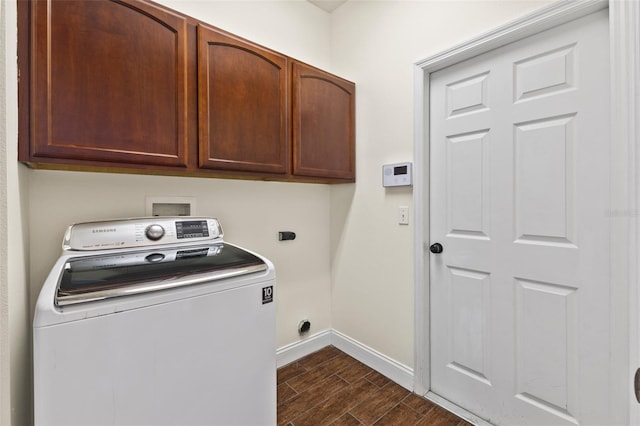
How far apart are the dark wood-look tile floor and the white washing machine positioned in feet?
1.87

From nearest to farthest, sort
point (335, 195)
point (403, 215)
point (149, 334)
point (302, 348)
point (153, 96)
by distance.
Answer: point (149, 334), point (153, 96), point (403, 215), point (302, 348), point (335, 195)

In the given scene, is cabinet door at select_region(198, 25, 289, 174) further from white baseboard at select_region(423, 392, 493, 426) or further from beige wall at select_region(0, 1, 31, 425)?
white baseboard at select_region(423, 392, 493, 426)

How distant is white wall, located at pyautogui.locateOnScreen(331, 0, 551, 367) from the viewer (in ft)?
5.84

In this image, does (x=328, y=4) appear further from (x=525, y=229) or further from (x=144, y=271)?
(x=144, y=271)

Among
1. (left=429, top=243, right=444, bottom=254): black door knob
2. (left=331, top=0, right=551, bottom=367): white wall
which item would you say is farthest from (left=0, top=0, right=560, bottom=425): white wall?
(left=429, top=243, right=444, bottom=254): black door knob

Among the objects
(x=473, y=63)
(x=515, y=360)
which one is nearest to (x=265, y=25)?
(x=473, y=63)

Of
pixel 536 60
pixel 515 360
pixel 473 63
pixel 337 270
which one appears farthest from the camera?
pixel 337 270

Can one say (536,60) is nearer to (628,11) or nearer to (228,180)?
(628,11)

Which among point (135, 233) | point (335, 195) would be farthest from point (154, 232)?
point (335, 195)

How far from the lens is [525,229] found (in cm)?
144

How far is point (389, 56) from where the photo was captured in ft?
6.41

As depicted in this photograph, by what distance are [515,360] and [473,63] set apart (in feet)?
5.24

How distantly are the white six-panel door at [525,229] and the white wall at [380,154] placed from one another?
18cm

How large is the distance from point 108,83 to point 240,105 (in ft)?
1.88
